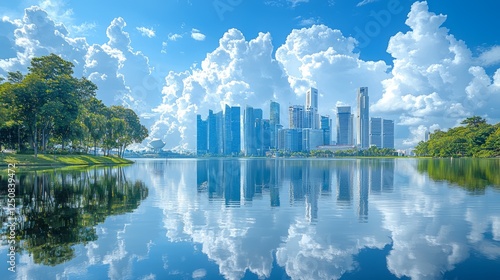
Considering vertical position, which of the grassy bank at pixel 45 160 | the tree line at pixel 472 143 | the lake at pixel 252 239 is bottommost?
the lake at pixel 252 239

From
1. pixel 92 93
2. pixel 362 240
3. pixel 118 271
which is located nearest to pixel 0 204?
pixel 118 271

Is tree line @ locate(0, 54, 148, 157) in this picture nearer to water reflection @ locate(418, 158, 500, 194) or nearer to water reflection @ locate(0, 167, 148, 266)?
water reflection @ locate(0, 167, 148, 266)

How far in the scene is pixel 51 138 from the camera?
85250mm

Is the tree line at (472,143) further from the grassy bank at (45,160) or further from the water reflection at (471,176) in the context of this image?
the grassy bank at (45,160)

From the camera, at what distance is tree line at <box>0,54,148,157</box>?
63.2 m

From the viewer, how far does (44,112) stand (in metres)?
63.2

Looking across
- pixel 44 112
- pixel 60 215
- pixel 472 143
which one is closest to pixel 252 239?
pixel 60 215

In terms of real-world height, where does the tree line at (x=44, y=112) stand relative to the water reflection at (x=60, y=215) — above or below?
above

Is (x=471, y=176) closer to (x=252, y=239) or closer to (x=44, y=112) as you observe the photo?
(x=252, y=239)

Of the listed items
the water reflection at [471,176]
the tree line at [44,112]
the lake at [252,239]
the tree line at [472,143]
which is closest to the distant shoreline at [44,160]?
the tree line at [44,112]

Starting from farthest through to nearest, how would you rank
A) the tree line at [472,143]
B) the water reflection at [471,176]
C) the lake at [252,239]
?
the tree line at [472,143] < the water reflection at [471,176] < the lake at [252,239]

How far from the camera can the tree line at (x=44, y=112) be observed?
207ft

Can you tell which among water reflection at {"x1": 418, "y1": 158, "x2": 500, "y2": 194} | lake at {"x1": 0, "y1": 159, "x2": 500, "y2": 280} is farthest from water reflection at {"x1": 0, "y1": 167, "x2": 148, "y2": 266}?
water reflection at {"x1": 418, "y1": 158, "x2": 500, "y2": 194}

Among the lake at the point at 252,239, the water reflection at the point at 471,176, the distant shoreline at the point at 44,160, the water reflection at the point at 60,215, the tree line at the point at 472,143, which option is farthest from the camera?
the tree line at the point at 472,143
